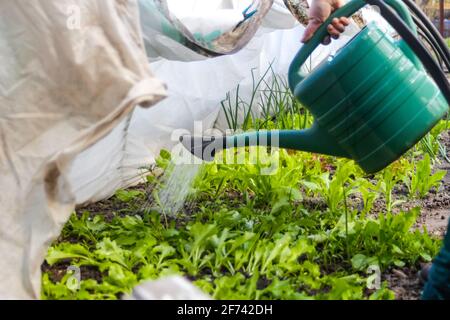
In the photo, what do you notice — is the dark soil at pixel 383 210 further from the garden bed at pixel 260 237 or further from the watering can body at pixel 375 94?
the watering can body at pixel 375 94

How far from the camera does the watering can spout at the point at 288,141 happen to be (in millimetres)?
1780

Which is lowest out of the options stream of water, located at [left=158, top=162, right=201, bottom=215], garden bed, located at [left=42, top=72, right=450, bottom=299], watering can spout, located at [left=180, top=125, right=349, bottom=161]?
garden bed, located at [left=42, top=72, right=450, bottom=299]

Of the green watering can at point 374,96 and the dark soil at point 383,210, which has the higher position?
the green watering can at point 374,96

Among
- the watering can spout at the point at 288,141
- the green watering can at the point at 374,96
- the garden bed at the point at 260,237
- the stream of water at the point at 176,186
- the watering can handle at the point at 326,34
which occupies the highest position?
the watering can handle at the point at 326,34

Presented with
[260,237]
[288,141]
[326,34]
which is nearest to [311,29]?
[326,34]

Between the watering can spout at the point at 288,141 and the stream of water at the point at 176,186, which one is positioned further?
the stream of water at the point at 176,186

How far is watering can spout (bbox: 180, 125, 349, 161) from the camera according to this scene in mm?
1780

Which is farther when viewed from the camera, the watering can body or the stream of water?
the stream of water

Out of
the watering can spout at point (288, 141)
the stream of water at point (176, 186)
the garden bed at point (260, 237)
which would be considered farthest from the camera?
the stream of water at point (176, 186)

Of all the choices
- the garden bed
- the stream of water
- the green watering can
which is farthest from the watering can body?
the stream of water

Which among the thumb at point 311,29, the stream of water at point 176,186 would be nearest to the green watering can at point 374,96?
the thumb at point 311,29

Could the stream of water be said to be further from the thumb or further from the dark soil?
the thumb

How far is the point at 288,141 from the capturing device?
6.07 ft
